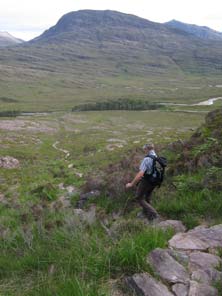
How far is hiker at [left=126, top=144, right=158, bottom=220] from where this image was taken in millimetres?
10719

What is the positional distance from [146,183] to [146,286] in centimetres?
579

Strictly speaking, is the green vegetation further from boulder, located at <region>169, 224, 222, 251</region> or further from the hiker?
boulder, located at <region>169, 224, 222, 251</region>

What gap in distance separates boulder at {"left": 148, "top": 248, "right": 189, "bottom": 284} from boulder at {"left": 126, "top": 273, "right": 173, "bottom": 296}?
23 centimetres

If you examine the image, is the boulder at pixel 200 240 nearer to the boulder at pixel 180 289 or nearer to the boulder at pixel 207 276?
the boulder at pixel 207 276

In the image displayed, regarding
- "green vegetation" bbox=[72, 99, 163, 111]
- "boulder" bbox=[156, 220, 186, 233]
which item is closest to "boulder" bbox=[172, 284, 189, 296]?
"boulder" bbox=[156, 220, 186, 233]

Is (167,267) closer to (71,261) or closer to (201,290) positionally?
(201,290)

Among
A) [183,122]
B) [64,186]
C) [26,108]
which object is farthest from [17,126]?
[64,186]

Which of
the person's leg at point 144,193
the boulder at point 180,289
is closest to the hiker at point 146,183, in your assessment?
the person's leg at point 144,193

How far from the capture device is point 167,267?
238 inches

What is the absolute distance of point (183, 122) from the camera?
12050 centimetres

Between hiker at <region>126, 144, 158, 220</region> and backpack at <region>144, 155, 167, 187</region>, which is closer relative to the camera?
hiker at <region>126, 144, 158, 220</region>

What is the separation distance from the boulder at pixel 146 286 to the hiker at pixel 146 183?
190 inches

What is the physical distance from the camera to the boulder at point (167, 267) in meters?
5.84

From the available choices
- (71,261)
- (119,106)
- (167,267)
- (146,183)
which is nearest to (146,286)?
(167,267)
